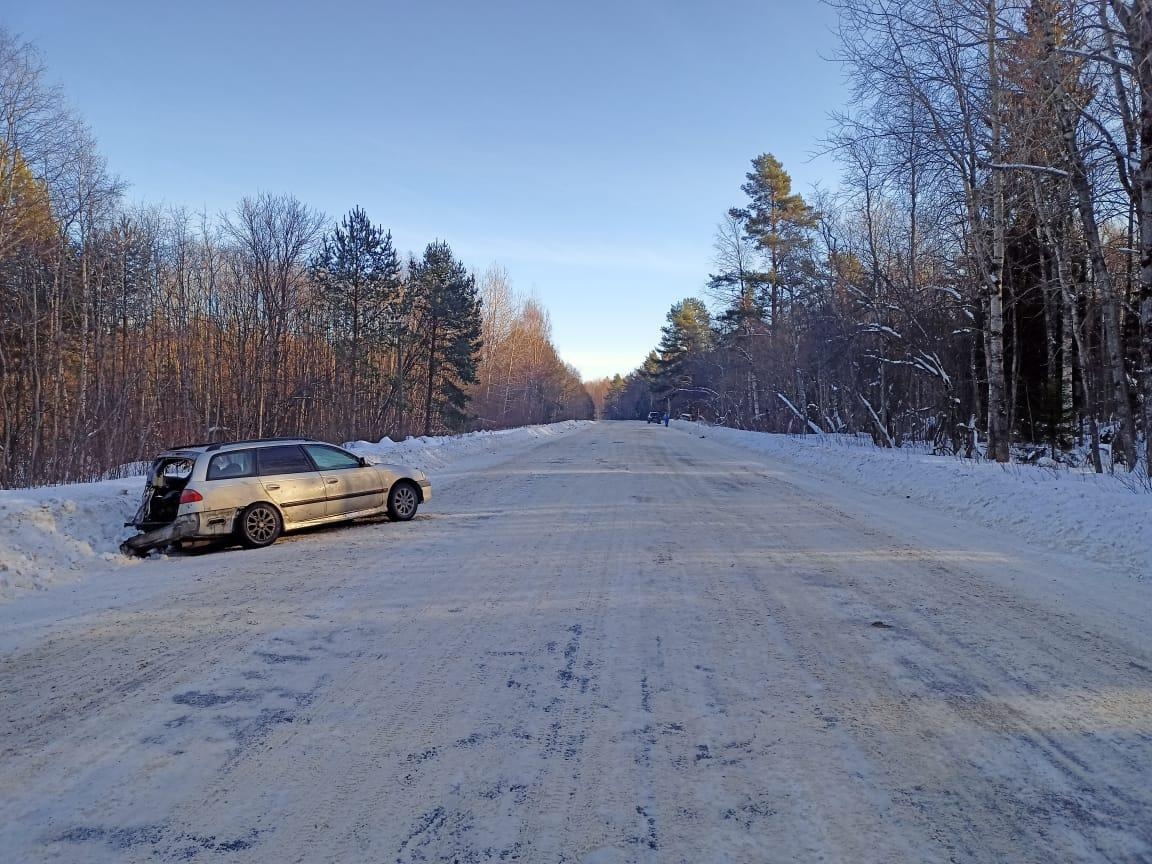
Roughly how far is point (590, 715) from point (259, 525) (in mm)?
6799

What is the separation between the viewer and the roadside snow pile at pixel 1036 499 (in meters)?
7.84

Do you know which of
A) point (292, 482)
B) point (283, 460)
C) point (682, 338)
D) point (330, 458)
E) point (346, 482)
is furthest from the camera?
point (682, 338)

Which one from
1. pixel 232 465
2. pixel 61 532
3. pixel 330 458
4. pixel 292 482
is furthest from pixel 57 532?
pixel 330 458

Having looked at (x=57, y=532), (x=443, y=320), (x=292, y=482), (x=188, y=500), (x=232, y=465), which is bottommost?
(x=57, y=532)

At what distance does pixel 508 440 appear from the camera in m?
35.2

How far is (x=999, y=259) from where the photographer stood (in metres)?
15.4

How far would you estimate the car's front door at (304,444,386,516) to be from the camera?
9992mm

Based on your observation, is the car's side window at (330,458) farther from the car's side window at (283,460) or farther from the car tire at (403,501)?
the car tire at (403,501)

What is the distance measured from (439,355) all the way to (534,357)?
26998 millimetres

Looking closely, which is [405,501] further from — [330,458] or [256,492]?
[256,492]

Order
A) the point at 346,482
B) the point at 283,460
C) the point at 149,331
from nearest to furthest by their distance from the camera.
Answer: the point at 283,460 → the point at 346,482 → the point at 149,331

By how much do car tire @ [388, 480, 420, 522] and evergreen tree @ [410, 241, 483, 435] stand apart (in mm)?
33300

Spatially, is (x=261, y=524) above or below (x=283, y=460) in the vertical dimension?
below

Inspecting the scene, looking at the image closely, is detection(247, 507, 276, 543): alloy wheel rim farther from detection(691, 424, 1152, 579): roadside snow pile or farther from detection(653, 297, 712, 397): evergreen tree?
detection(653, 297, 712, 397): evergreen tree
